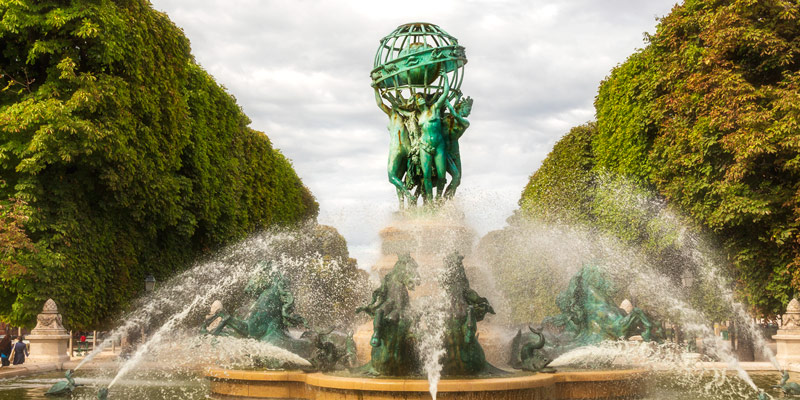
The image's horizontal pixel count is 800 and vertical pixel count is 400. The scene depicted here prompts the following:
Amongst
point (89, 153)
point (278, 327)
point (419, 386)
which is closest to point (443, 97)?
point (278, 327)

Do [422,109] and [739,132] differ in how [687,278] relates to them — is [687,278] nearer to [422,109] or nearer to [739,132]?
[739,132]

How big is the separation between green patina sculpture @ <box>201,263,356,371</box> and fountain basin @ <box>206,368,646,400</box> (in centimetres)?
84

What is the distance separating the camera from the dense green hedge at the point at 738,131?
21.6 m

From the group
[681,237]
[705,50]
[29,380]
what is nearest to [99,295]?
[29,380]

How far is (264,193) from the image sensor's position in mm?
41156

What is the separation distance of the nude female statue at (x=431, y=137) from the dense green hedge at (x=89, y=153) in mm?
10176

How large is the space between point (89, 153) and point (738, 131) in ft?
60.8

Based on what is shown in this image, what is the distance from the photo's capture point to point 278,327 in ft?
44.9

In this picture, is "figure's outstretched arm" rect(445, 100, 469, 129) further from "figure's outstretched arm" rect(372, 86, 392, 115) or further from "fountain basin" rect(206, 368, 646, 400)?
"fountain basin" rect(206, 368, 646, 400)

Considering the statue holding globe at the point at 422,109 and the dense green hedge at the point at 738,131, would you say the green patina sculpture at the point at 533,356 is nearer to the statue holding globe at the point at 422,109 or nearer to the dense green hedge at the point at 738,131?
the statue holding globe at the point at 422,109

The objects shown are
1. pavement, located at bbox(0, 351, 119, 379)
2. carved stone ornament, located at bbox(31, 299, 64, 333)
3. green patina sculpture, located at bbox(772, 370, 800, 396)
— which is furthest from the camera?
carved stone ornament, located at bbox(31, 299, 64, 333)

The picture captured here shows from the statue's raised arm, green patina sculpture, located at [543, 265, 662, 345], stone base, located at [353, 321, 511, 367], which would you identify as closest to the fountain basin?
green patina sculpture, located at [543, 265, 662, 345]

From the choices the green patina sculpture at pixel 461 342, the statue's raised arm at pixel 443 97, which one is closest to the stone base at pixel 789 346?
the statue's raised arm at pixel 443 97

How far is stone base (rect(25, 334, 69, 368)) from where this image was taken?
20.1 m
